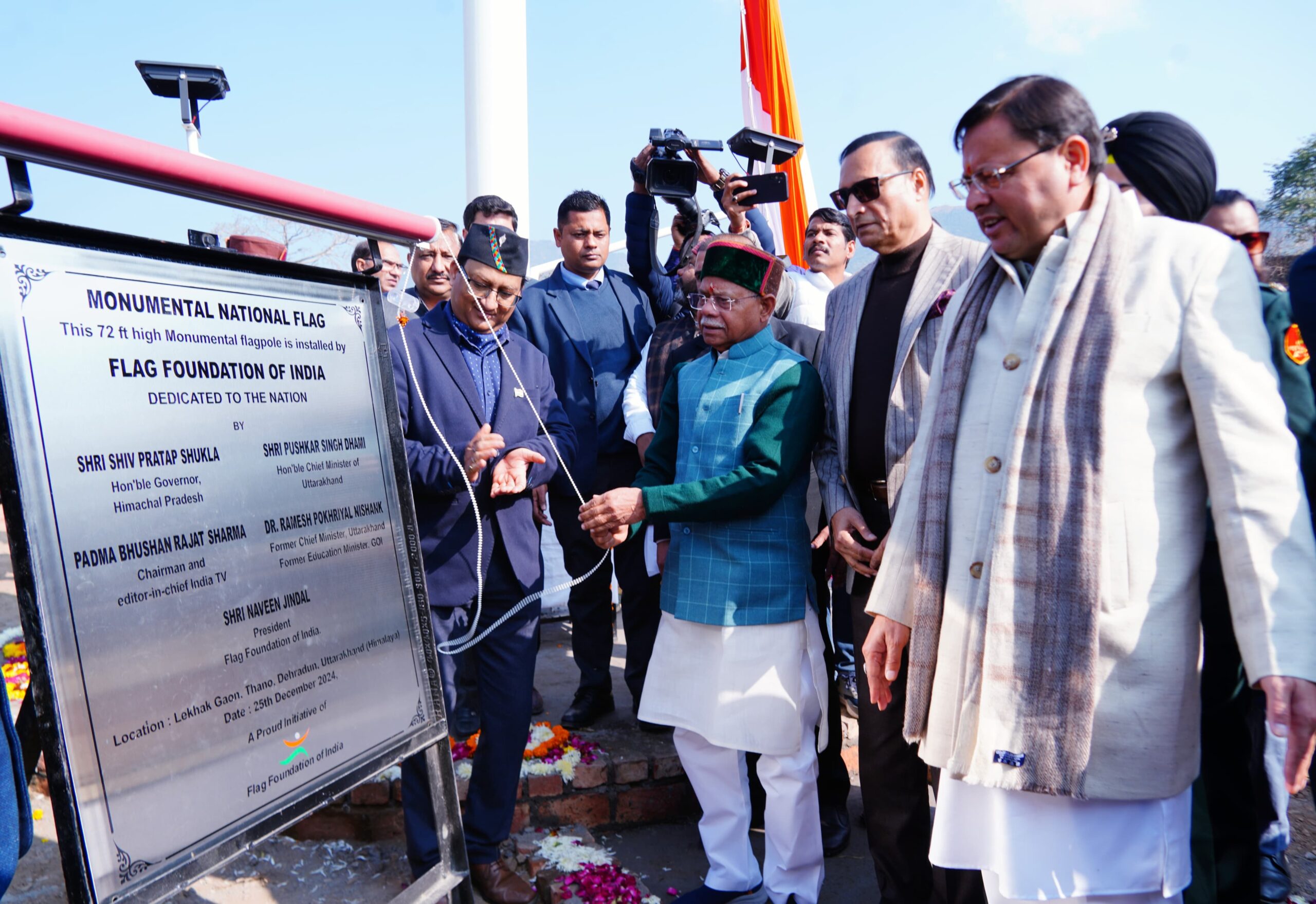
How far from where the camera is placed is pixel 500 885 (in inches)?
101

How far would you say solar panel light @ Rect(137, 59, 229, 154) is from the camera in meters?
4.75

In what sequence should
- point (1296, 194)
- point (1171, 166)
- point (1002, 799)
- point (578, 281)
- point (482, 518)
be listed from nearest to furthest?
point (1002, 799) < point (1171, 166) < point (482, 518) < point (578, 281) < point (1296, 194)

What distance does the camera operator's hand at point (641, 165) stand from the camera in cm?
356

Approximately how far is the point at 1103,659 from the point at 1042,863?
39 centimetres

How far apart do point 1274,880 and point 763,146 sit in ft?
10.3

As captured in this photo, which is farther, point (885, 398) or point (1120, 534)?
point (885, 398)

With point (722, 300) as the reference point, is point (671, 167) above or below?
above

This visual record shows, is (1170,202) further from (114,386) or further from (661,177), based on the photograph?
(114,386)

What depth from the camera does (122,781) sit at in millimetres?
1341

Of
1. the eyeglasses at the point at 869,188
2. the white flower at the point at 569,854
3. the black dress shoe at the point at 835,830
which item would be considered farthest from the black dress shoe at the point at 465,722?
the eyeglasses at the point at 869,188

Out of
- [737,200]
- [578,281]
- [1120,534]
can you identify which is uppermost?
[737,200]

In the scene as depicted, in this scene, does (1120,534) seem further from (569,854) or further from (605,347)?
(605,347)

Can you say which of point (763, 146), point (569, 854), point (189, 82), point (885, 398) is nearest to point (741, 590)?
point (885, 398)

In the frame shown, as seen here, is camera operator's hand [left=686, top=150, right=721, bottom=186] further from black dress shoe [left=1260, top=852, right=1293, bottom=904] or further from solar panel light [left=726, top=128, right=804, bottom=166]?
black dress shoe [left=1260, top=852, right=1293, bottom=904]
